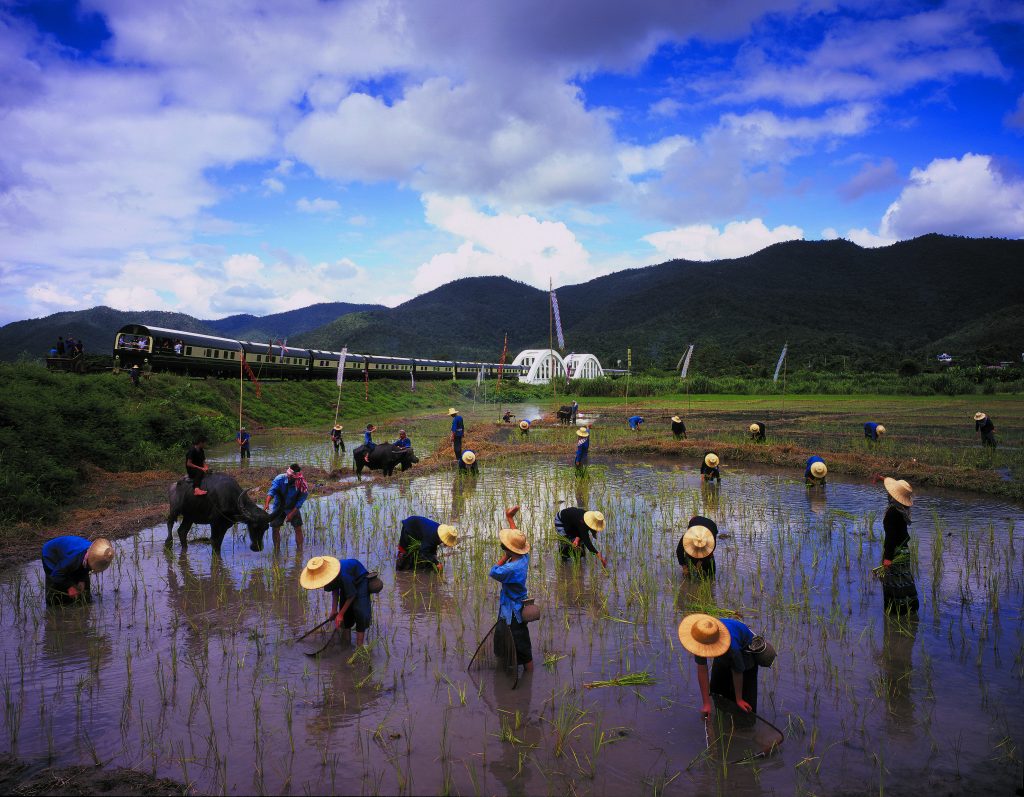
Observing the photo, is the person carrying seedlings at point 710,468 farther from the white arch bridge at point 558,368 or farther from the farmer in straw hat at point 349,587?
the white arch bridge at point 558,368

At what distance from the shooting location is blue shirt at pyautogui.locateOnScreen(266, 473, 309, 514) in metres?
9.95

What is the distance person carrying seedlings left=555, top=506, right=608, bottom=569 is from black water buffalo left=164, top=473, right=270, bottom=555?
450 cm

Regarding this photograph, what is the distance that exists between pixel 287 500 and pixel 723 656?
24.3 ft

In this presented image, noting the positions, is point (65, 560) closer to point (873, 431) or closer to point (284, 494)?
point (284, 494)

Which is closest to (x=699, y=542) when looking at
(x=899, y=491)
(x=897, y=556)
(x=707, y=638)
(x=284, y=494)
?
(x=897, y=556)

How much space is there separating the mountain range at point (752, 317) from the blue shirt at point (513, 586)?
65.6 m

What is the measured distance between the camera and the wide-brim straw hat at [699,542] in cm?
757

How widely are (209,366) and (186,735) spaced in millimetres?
29152

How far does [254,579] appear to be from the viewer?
8.50 meters

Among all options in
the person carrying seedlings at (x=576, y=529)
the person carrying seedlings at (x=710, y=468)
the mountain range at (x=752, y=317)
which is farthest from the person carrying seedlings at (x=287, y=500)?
the mountain range at (x=752, y=317)

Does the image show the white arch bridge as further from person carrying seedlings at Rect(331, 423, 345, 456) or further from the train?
person carrying seedlings at Rect(331, 423, 345, 456)

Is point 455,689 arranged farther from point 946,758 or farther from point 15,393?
point 15,393

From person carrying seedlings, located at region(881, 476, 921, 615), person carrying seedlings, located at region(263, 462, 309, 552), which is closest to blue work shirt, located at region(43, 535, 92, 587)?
person carrying seedlings, located at region(263, 462, 309, 552)

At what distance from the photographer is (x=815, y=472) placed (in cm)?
1363
